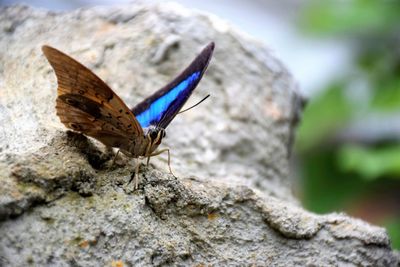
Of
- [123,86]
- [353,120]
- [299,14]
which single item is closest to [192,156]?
[123,86]

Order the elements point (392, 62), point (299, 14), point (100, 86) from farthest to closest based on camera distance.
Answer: point (299, 14), point (392, 62), point (100, 86)

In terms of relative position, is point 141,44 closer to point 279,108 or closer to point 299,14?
point 279,108

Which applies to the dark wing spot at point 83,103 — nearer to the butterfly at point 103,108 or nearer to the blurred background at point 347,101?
the butterfly at point 103,108

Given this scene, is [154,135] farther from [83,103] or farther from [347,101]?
[347,101]

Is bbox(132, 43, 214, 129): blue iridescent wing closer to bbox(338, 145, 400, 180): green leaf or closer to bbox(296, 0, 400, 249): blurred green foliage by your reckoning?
bbox(338, 145, 400, 180): green leaf

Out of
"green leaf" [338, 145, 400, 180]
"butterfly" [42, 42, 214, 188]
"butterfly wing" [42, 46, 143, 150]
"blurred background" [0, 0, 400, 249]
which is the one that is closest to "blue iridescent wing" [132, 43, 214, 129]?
"butterfly" [42, 42, 214, 188]

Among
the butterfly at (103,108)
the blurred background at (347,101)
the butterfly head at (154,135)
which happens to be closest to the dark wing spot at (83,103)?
the butterfly at (103,108)

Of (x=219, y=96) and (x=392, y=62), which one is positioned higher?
(x=219, y=96)

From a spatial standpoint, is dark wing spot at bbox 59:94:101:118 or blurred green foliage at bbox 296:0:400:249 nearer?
dark wing spot at bbox 59:94:101:118
